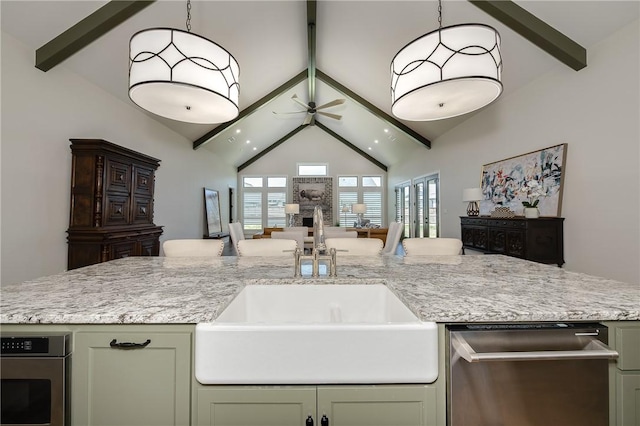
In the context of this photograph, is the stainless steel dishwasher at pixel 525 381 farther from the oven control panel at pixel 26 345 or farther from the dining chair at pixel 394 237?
the dining chair at pixel 394 237

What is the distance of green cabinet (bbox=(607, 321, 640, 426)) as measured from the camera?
0.85m

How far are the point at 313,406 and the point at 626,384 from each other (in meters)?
0.91

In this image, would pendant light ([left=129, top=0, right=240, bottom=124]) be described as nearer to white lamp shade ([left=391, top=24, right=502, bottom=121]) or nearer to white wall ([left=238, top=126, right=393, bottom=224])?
white lamp shade ([left=391, top=24, right=502, bottom=121])

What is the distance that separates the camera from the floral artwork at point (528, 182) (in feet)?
11.0

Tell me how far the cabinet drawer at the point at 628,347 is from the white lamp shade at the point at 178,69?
1.88 m

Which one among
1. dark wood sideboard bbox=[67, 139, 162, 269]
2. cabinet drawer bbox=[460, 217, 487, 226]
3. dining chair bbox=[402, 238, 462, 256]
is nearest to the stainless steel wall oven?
dining chair bbox=[402, 238, 462, 256]

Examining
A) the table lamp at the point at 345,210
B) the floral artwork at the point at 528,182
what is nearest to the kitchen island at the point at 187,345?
the floral artwork at the point at 528,182

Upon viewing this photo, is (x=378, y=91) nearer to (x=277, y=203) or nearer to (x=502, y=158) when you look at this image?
(x=502, y=158)

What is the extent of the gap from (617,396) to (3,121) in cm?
420

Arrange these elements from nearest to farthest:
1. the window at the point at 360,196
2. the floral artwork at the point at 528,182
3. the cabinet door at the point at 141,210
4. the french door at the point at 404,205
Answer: the floral artwork at the point at 528,182 → the cabinet door at the point at 141,210 → the french door at the point at 404,205 → the window at the point at 360,196

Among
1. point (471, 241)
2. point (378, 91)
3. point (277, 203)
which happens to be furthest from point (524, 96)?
point (277, 203)

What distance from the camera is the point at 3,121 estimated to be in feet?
8.33

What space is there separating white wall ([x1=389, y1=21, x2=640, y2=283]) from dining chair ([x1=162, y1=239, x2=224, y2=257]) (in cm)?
352

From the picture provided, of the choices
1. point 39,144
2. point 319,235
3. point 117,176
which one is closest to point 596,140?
point 319,235
